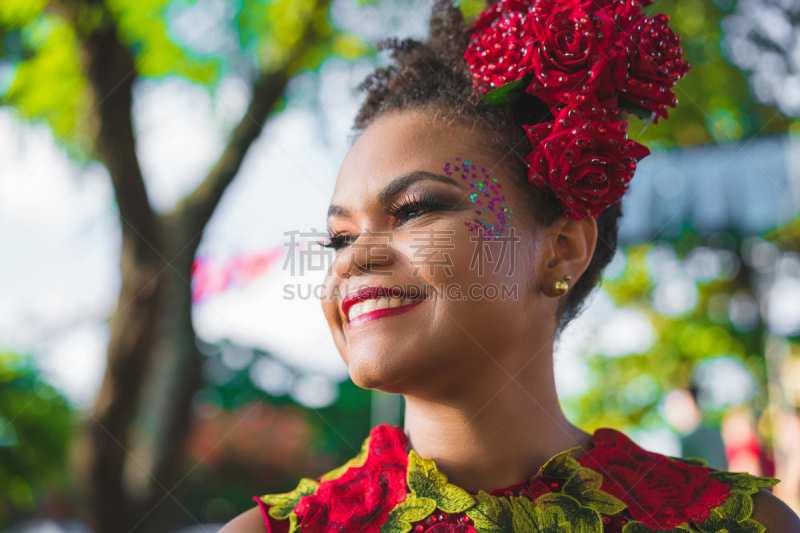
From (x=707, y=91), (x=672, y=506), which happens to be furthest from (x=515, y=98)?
(x=707, y=91)

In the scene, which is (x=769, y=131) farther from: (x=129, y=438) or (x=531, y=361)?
(x=129, y=438)

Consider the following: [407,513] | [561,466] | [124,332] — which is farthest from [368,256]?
[124,332]

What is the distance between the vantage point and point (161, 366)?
4.36 metres

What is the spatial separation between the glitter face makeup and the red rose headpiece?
0.12 meters

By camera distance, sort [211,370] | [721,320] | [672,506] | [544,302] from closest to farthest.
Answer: [672,506]
[544,302]
[721,320]
[211,370]

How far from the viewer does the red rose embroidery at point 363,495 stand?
156cm

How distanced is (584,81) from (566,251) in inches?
18.9

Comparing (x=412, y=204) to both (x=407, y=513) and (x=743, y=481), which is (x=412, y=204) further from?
(x=743, y=481)

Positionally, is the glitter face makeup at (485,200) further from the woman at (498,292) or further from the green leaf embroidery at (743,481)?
the green leaf embroidery at (743,481)

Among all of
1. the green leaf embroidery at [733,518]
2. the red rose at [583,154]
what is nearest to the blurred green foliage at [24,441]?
the red rose at [583,154]

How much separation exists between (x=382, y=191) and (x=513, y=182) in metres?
0.38

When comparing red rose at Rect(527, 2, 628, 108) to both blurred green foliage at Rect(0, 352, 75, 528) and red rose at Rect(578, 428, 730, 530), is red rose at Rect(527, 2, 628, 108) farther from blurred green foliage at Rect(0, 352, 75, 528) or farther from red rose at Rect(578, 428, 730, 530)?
blurred green foliage at Rect(0, 352, 75, 528)

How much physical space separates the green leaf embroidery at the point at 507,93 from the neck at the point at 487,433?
2.53 feet

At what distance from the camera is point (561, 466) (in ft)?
5.38
